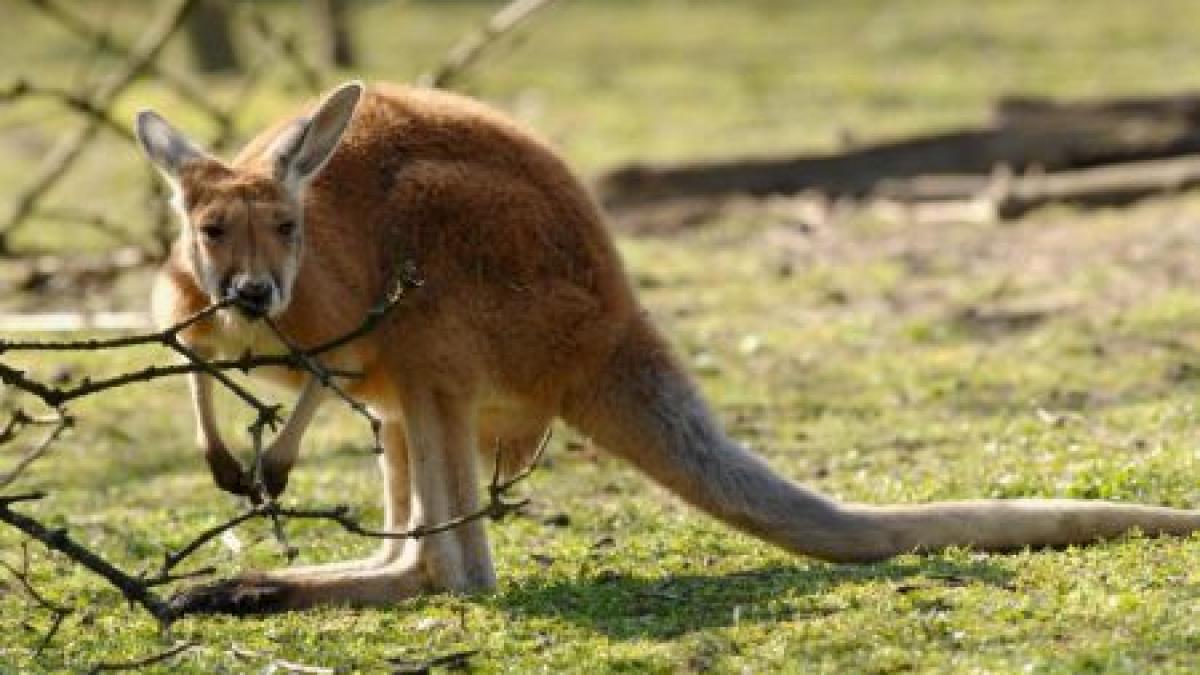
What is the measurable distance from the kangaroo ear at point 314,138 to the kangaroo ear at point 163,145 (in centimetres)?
23

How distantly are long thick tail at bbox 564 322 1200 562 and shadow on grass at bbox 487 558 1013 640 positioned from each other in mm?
102

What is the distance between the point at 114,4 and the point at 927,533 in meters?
16.3

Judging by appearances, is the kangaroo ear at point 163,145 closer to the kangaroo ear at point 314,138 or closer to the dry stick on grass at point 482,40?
the kangaroo ear at point 314,138

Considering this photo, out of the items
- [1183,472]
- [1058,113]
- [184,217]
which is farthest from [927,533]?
[1058,113]

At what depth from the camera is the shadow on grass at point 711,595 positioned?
5402mm

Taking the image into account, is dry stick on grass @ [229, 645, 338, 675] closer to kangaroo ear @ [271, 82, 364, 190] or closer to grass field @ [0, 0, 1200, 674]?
grass field @ [0, 0, 1200, 674]

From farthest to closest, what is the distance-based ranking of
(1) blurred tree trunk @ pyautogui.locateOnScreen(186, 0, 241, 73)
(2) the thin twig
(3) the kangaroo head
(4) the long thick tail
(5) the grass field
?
(1) blurred tree trunk @ pyautogui.locateOnScreen(186, 0, 241, 73)
(4) the long thick tail
(3) the kangaroo head
(5) the grass field
(2) the thin twig

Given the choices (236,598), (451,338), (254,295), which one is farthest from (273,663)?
(451,338)

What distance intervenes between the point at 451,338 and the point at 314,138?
59 cm

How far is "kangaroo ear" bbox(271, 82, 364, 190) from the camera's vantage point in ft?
19.0

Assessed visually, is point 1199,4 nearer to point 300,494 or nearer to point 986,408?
point 986,408

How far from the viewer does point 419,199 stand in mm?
6035

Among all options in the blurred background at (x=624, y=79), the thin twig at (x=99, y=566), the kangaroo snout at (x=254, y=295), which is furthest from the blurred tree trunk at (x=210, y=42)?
the thin twig at (x=99, y=566)

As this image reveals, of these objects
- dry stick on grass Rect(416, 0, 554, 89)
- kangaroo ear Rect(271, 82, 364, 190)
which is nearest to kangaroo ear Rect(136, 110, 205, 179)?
kangaroo ear Rect(271, 82, 364, 190)
